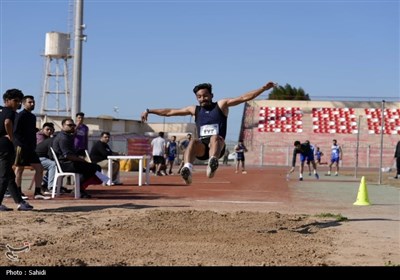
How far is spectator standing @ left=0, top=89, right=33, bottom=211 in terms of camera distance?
1052 centimetres

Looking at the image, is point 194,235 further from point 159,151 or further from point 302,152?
point 302,152

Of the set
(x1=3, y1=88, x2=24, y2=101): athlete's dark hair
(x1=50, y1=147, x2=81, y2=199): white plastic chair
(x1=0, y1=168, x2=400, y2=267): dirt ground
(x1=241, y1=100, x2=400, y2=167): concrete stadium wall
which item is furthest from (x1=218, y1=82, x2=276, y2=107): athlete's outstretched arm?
(x1=241, y1=100, x2=400, y2=167): concrete stadium wall

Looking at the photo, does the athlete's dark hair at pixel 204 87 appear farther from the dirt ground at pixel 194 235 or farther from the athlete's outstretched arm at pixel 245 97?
the dirt ground at pixel 194 235

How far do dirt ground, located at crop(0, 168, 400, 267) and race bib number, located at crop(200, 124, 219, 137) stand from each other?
1.20 metres

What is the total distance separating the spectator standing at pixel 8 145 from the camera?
10.5 m

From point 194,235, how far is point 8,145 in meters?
3.63

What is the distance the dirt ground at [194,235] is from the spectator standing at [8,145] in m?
0.42

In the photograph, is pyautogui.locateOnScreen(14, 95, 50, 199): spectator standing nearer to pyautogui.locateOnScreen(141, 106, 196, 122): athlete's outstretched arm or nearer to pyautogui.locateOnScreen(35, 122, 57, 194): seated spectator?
pyautogui.locateOnScreen(35, 122, 57, 194): seated spectator

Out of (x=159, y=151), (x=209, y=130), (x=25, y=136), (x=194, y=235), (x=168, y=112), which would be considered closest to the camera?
(x=194, y=235)

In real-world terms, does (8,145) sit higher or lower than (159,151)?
higher

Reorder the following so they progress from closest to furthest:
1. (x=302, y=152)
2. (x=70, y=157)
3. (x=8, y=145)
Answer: (x=8, y=145), (x=70, y=157), (x=302, y=152)

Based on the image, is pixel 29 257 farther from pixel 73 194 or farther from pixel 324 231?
pixel 73 194

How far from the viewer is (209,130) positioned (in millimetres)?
10812

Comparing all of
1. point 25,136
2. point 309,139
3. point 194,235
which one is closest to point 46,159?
point 25,136
